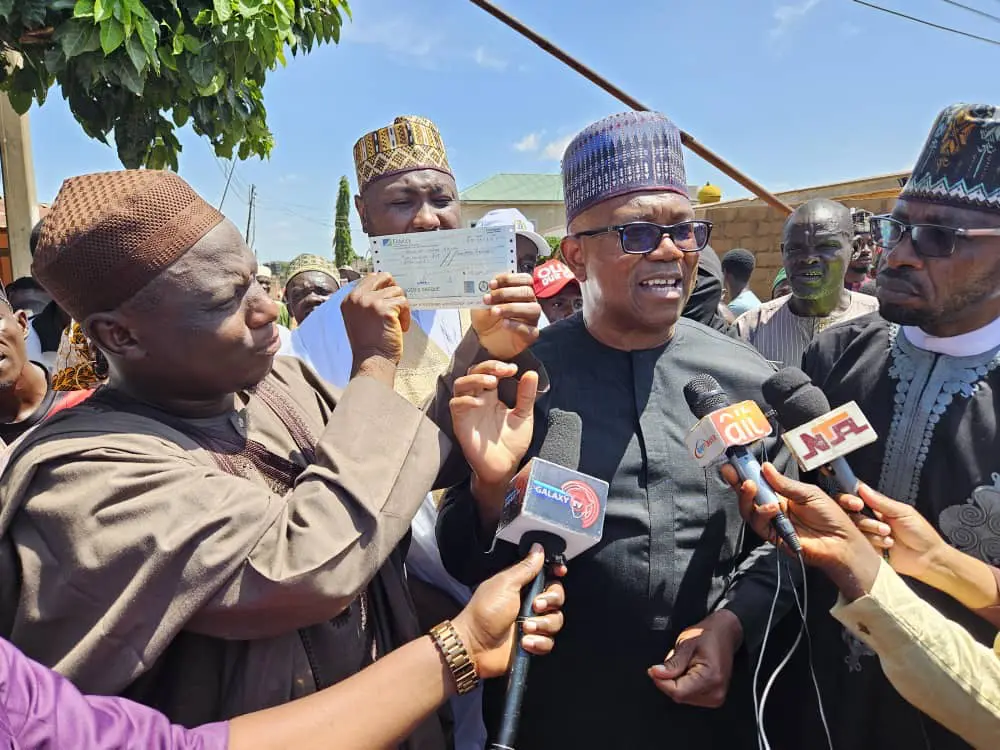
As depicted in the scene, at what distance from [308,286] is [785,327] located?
15.0ft

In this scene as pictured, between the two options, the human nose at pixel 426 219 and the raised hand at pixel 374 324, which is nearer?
the raised hand at pixel 374 324

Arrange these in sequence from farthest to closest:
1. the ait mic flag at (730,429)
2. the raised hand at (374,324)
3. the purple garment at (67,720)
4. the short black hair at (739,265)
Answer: the short black hair at (739,265)
the raised hand at (374,324)
the ait mic flag at (730,429)
the purple garment at (67,720)

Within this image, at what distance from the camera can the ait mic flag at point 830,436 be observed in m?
1.40

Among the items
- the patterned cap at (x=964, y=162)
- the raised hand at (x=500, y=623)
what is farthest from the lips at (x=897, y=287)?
the raised hand at (x=500, y=623)

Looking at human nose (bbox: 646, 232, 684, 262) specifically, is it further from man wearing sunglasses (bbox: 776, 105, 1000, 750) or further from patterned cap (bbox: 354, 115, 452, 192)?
patterned cap (bbox: 354, 115, 452, 192)

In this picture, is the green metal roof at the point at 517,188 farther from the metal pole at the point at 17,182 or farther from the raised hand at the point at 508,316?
the raised hand at the point at 508,316

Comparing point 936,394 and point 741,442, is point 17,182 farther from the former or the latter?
point 936,394

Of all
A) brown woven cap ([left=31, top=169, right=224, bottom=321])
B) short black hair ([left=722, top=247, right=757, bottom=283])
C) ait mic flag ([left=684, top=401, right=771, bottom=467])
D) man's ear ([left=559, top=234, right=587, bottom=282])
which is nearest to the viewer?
brown woven cap ([left=31, top=169, right=224, bottom=321])

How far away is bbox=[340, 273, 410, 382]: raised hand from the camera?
63.4 inches

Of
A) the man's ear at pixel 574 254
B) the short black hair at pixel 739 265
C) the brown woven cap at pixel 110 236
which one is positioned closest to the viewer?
the brown woven cap at pixel 110 236

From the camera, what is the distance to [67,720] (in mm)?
1024

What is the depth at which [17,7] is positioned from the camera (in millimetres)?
3217

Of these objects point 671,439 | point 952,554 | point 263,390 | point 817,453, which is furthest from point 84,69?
point 952,554

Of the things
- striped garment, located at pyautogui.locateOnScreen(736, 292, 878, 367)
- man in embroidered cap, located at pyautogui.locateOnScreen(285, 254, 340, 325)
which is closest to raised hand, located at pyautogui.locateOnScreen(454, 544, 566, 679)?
striped garment, located at pyautogui.locateOnScreen(736, 292, 878, 367)
